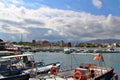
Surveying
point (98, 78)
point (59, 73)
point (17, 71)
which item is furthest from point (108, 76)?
point (17, 71)

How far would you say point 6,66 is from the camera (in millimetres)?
38500

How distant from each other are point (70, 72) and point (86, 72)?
3.75m

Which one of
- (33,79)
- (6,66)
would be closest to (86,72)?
(33,79)

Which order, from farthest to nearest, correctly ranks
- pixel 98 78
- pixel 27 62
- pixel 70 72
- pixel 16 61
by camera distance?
pixel 16 61, pixel 27 62, pixel 70 72, pixel 98 78

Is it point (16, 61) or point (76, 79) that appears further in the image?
point (16, 61)

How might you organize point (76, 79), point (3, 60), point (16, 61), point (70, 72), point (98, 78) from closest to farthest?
1. point (76, 79)
2. point (98, 78)
3. point (70, 72)
4. point (3, 60)
5. point (16, 61)

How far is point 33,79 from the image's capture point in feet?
106

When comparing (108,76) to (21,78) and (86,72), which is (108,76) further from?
(21,78)

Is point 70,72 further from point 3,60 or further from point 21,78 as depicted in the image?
point 3,60

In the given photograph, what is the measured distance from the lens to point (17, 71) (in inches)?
1550

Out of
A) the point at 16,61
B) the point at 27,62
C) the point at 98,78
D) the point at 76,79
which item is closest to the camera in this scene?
the point at 76,79

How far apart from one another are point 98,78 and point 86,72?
1.80m

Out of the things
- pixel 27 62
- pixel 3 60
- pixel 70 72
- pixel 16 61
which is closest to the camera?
pixel 70 72

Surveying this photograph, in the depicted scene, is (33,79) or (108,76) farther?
(108,76)
